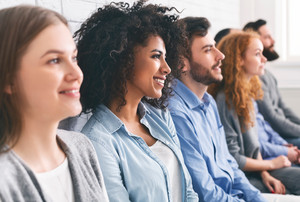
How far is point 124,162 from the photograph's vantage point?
4.13 ft

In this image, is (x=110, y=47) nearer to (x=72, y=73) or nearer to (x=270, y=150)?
(x=72, y=73)

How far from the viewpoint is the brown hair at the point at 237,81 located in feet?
7.81

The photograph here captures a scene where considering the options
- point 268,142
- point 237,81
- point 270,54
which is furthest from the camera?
point 270,54

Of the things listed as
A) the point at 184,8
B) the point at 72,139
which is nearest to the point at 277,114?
the point at 184,8

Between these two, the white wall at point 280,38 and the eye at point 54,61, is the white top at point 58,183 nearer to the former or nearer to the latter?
the eye at point 54,61

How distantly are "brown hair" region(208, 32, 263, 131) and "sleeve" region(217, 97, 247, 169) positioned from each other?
0.04m

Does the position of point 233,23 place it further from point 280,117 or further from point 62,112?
point 62,112

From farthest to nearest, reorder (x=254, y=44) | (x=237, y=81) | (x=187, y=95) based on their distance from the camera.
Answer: (x=254, y=44) → (x=237, y=81) → (x=187, y=95)

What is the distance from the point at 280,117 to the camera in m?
3.01

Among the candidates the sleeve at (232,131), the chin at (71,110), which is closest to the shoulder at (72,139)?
the chin at (71,110)

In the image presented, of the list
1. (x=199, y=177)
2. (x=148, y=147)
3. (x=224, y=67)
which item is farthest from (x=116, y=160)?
(x=224, y=67)

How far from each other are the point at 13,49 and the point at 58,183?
33 cm

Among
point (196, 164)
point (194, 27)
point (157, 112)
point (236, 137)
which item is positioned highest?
point (194, 27)

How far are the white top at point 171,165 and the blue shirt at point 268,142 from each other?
126cm
